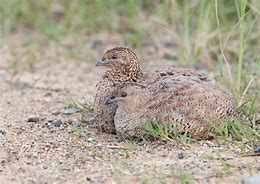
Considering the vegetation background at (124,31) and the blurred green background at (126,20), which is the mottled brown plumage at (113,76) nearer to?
the vegetation background at (124,31)

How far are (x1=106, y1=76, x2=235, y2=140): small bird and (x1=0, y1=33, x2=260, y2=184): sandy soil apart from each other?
14 cm

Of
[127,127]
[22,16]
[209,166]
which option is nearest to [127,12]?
[22,16]

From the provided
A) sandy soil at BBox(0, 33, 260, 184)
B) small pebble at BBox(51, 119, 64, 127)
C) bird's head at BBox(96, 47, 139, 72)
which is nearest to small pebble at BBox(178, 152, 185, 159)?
→ sandy soil at BBox(0, 33, 260, 184)

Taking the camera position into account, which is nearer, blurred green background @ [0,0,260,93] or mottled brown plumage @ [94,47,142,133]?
mottled brown plumage @ [94,47,142,133]

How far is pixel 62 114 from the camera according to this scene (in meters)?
7.07

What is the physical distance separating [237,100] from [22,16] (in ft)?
15.0

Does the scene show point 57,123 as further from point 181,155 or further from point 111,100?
point 181,155

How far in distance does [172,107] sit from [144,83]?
402mm

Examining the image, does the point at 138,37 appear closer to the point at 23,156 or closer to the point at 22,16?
the point at 22,16

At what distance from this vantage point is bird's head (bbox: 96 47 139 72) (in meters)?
6.35

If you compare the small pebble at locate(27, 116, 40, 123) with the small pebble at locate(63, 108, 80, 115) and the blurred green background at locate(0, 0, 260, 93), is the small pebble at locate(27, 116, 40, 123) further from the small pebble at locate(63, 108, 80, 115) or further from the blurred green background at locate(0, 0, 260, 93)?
the blurred green background at locate(0, 0, 260, 93)

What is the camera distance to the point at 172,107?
5855 millimetres

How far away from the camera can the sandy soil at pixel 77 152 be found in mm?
5207

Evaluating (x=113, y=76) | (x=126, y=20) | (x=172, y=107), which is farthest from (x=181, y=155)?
(x=126, y=20)
